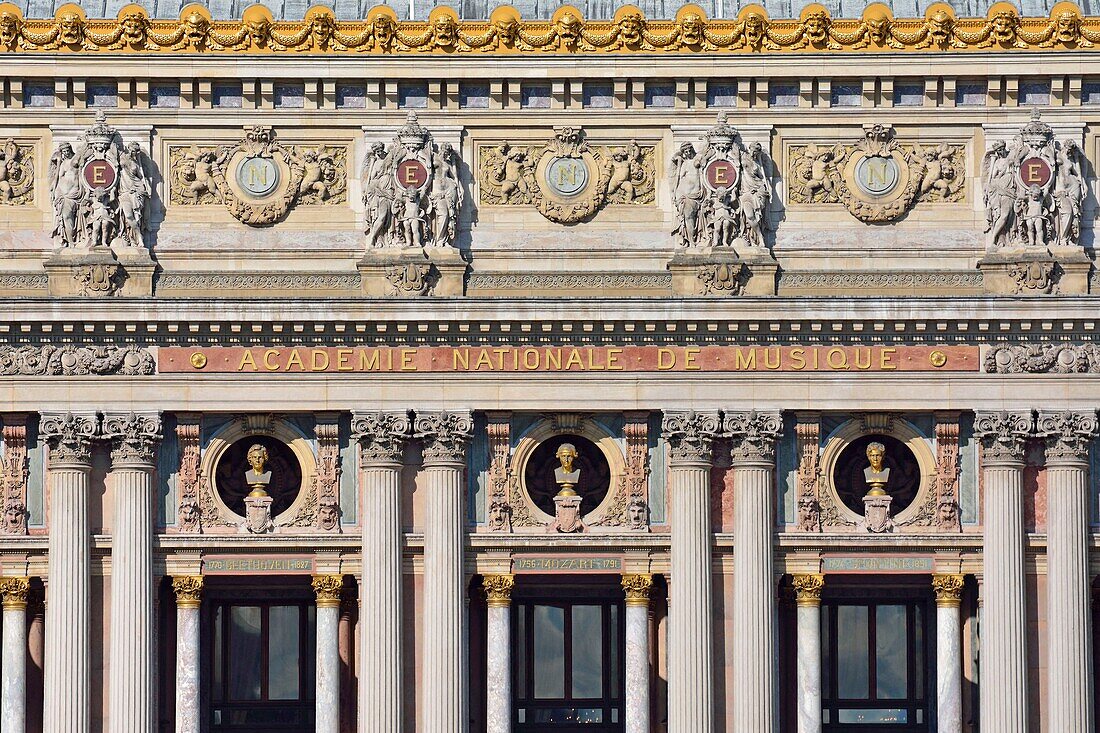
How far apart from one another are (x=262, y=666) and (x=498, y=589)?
4.66 metres

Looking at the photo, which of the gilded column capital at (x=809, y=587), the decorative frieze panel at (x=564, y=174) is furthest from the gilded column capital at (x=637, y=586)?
the decorative frieze panel at (x=564, y=174)

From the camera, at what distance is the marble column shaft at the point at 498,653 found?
5706 centimetres

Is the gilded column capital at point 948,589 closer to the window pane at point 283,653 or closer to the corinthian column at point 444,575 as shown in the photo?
the corinthian column at point 444,575

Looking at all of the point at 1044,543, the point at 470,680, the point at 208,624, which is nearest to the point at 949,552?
the point at 1044,543

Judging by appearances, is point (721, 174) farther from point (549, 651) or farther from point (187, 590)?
point (187, 590)

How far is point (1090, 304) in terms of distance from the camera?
2229 inches

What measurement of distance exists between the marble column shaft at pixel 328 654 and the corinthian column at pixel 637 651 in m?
5.00

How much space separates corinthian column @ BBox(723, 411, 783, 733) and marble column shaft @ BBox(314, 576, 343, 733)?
687cm

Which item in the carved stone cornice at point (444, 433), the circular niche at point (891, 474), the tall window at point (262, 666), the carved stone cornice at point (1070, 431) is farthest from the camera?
the tall window at point (262, 666)

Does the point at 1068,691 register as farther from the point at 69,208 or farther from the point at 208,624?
the point at 69,208

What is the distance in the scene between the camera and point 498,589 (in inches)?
2249

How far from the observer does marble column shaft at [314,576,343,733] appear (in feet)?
187

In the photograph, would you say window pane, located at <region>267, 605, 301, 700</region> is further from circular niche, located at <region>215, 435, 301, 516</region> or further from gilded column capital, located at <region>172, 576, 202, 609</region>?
circular niche, located at <region>215, 435, 301, 516</region>

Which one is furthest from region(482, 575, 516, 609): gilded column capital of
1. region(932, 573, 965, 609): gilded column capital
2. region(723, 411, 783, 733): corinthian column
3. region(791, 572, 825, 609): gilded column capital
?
region(932, 573, 965, 609): gilded column capital
